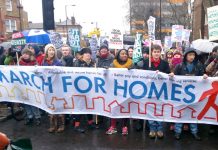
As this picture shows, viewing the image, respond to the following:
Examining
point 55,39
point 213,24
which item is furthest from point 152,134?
point 55,39

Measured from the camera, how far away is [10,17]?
39656mm

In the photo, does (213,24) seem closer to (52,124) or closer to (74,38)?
(52,124)

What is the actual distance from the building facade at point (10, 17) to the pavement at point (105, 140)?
30.7 metres

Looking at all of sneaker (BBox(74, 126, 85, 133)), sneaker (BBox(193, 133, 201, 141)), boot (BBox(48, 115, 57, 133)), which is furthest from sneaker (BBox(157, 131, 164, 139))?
boot (BBox(48, 115, 57, 133))

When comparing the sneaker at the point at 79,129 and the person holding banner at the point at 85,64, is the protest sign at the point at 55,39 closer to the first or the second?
the person holding banner at the point at 85,64

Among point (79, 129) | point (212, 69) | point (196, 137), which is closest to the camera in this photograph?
point (196, 137)

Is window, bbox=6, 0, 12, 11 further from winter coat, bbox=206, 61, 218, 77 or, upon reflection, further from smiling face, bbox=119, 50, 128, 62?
winter coat, bbox=206, 61, 218, 77

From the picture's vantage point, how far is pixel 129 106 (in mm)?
6684

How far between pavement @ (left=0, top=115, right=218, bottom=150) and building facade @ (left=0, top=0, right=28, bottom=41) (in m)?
30.7

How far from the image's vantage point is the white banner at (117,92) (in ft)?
20.9

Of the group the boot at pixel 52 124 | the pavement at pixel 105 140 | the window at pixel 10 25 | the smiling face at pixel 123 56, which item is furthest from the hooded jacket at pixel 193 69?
the window at pixel 10 25

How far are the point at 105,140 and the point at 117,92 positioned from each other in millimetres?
950

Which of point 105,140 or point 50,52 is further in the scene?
point 50,52

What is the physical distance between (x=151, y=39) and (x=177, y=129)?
1897 millimetres
